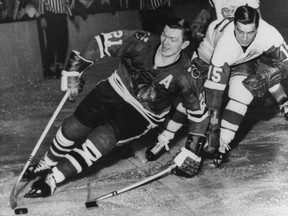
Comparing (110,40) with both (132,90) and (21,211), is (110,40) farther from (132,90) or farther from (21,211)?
(21,211)

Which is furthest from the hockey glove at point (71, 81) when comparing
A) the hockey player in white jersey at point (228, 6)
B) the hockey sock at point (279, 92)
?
the hockey sock at point (279, 92)

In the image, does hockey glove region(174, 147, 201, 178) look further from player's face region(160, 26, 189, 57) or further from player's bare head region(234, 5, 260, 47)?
player's bare head region(234, 5, 260, 47)

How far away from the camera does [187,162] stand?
14.4ft

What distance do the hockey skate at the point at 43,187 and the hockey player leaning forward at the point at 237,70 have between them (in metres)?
1.24

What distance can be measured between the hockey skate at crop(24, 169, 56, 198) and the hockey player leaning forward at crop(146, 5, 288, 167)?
1239mm

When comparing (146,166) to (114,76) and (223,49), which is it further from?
(223,49)

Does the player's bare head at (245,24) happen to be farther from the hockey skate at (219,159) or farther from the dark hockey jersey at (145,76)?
the hockey skate at (219,159)

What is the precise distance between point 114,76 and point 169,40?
59 centimetres

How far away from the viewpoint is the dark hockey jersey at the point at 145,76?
4.24 meters

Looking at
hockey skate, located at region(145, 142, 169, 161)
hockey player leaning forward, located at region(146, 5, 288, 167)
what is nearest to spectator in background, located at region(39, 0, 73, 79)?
hockey skate, located at region(145, 142, 169, 161)

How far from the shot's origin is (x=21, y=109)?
6.85 meters

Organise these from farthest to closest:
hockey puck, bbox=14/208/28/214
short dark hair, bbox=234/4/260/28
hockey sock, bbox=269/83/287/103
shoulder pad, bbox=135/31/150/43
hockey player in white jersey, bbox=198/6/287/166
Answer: hockey sock, bbox=269/83/287/103 → hockey player in white jersey, bbox=198/6/287/166 → short dark hair, bbox=234/4/260/28 → shoulder pad, bbox=135/31/150/43 → hockey puck, bbox=14/208/28/214

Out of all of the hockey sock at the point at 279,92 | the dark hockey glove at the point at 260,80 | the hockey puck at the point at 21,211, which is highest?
the dark hockey glove at the point at 260,80

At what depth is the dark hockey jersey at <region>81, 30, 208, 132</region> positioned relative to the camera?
4.24 m
